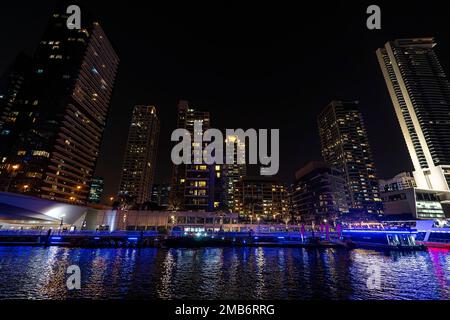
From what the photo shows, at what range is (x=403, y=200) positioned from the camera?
155 metres

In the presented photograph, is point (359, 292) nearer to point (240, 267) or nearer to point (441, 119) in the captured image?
point (240, 267)

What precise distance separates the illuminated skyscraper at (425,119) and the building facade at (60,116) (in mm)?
236250

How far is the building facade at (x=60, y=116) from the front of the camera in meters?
114

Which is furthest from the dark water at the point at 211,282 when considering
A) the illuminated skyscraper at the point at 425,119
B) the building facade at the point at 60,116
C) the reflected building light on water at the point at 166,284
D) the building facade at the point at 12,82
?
the illuminated skyscraper at the point at 425,119

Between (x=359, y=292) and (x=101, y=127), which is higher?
(x=101, y=127)

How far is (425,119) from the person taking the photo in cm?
17412

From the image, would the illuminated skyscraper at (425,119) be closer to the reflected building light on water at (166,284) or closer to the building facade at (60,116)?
the reflected building light on water at (166,284)

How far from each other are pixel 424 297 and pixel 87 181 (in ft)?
533

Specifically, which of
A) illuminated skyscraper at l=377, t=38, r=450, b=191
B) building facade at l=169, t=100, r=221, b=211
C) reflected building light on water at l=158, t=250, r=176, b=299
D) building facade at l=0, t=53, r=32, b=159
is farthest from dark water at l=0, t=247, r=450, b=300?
illuminated skyscraper at l=377, t=38, r=450, b=191

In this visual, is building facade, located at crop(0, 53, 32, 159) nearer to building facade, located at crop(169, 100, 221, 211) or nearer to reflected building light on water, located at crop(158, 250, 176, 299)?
building facade, located at crop(169, 100, 221, 211)

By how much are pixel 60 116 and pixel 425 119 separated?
9889 inches

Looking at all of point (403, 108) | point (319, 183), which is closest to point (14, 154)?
point (319, 183)

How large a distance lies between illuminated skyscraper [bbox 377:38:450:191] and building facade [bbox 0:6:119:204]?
775ft

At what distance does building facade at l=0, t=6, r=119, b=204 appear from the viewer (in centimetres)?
11406
